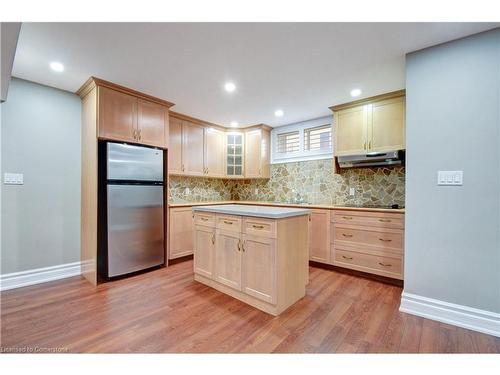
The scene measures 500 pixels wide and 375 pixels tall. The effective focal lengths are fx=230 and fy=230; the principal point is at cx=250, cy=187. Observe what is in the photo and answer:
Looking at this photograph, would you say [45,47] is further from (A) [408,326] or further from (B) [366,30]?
(A) [408,326]

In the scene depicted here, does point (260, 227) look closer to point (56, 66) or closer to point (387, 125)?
point (387, 125)

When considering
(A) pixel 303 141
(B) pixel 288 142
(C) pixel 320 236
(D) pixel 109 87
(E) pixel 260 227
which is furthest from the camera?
(B) pixel 288 142

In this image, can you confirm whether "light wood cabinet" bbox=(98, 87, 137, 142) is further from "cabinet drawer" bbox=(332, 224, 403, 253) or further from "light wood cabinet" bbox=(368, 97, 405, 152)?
"light wood cabinet" bbox=(368, 97, 405, 152)

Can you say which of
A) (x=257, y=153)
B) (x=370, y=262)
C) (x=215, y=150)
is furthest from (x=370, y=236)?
(x=215, y=150)

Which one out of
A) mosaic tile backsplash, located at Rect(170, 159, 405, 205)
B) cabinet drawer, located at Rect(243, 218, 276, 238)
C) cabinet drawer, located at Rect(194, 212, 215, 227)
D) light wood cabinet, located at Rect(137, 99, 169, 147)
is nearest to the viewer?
cabinet drawer, located at Rect(243, 218, 276, 238)

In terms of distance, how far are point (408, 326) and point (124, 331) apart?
2325 mm

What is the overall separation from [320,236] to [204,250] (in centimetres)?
171

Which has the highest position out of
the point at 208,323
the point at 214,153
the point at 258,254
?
the point at 214,153

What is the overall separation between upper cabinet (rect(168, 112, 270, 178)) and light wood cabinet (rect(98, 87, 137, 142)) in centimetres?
82

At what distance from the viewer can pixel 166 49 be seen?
2109 mm

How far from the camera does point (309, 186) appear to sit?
4.27 metres

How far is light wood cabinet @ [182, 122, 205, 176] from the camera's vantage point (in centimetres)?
407

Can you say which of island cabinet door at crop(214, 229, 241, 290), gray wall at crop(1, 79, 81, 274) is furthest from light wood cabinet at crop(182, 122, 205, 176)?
island cabinet door at crop(214, 229, 241, 290)

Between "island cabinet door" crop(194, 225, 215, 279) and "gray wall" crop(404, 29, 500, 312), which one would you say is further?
"island cabinet door" crop(194, 225, 215, 279)
